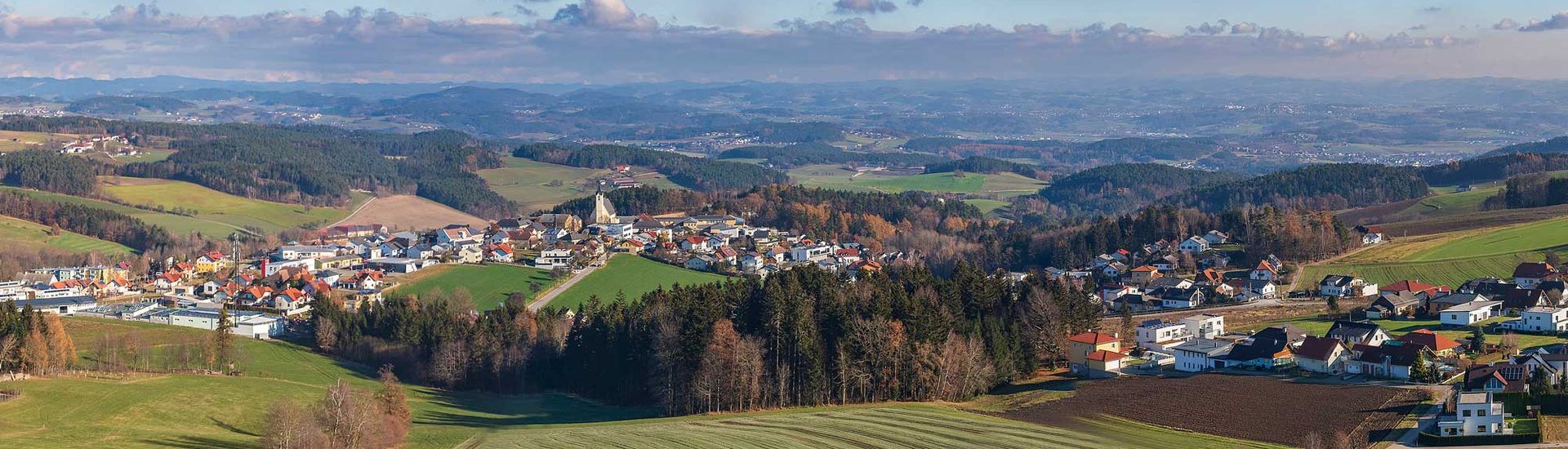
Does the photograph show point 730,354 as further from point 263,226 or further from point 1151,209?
point 263,226

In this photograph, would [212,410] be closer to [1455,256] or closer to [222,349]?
[222,349]

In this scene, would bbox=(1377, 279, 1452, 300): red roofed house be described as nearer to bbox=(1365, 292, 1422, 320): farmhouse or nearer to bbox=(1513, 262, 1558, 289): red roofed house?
bbox=(1365, 292, 1422, 320): farmhouse

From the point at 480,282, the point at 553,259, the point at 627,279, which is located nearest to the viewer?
the point at 480,282

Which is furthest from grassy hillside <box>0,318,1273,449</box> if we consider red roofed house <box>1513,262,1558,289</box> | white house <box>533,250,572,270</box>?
white house <box>533,250,572,270</box>

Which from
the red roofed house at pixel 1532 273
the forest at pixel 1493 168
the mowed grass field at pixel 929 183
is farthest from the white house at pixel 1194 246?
the mowed grass field at pixel 929 183

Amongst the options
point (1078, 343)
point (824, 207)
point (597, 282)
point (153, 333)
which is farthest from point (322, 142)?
point (1078, 343)

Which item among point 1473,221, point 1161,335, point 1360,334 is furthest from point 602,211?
point 1360,334
